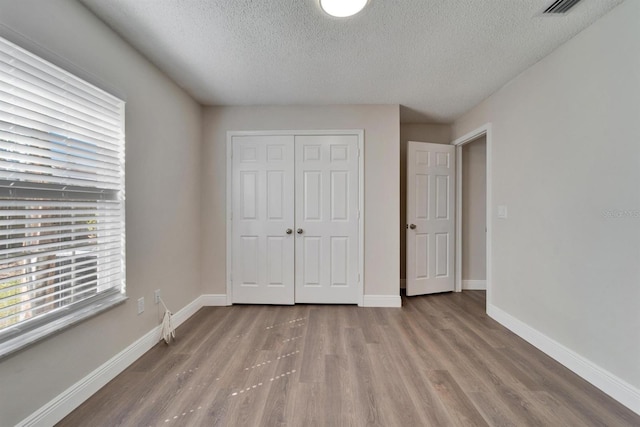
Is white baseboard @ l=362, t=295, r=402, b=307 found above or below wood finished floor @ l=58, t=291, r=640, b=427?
above

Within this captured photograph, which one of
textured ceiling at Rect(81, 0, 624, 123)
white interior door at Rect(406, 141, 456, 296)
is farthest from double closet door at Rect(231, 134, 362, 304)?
white interior door at Rect(406, 141, 456, 296)

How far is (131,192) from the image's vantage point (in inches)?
77.3

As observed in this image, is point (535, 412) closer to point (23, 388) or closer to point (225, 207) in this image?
point (23, 388)

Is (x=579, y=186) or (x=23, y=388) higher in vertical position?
(x=579, y=186)

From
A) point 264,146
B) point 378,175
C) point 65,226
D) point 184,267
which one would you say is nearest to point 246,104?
point 264,146

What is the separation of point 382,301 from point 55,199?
296 cm

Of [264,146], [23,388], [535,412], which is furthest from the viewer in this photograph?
[264,146]

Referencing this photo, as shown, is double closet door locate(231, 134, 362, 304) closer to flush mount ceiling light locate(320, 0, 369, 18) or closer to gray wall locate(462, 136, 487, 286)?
flush mount ceiling light locate(320, 0, 369, 18)

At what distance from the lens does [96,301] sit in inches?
65.8

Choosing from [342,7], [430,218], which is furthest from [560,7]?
[430,218]

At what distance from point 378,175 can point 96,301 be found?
109 inches

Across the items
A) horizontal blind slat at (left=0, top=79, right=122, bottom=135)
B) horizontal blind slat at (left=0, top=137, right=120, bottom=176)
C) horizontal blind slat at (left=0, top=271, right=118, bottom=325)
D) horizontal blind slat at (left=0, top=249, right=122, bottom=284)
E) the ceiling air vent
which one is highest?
the ceiling air vent

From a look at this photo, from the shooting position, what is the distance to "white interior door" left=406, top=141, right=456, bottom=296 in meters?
3.42

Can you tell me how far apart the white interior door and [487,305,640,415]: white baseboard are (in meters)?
1.03
